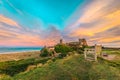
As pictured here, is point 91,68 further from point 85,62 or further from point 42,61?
point 42,61

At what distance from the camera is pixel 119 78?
22.0 m

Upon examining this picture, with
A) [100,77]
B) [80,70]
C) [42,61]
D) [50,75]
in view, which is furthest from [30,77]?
[42,61]

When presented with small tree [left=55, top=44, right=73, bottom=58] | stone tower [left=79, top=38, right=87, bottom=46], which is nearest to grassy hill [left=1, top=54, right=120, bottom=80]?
small tree [left=55, top=44, right=73, bottom=58]

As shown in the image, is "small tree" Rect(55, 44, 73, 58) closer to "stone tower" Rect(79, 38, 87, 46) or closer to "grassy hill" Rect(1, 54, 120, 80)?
"stone tower" Rect(79, 38, 87, 46)

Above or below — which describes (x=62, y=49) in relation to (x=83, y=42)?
below

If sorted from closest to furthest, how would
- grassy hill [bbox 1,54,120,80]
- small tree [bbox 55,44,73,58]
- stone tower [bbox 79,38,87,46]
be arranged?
1. grassy hill [bbox 1,54,120,80]
2. small tree [bbox 55,44,73,58]
3. stone tower [bbox 79,38,87,46]

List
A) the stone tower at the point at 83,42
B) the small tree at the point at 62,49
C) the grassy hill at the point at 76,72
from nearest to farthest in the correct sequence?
the grassy hill at the point at 76,72 → the small tree at the point at 62,49 → the stone tower at the point at 83,42

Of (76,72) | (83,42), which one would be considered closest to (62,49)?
(83,42)

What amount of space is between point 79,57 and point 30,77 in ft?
28.1

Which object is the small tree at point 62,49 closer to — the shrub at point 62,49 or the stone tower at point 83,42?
the shrub at point 62,49

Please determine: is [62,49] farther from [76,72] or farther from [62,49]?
[76,72]

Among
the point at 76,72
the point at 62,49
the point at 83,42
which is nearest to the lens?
the point at 76,72

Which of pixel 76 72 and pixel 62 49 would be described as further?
pixel 62 49

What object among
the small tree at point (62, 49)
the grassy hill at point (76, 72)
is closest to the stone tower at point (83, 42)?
the small tree at point (62, 49)
